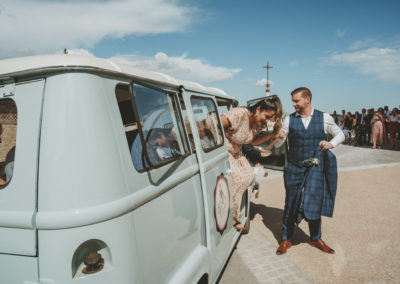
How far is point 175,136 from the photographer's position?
6.75 ft

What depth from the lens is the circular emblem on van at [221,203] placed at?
98.6 inches

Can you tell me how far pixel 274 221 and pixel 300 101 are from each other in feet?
7.87

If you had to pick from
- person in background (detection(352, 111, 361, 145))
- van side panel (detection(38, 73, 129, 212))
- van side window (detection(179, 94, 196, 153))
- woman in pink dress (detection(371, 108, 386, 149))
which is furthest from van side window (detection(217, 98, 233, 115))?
person in background (detection(352, 111, 361, 145))

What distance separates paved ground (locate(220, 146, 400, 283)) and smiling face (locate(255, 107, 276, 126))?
5.90 feet

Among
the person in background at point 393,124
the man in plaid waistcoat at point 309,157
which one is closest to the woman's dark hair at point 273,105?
the man in plaid waistcoat at point 309,157

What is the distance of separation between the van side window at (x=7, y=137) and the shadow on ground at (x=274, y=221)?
357cm

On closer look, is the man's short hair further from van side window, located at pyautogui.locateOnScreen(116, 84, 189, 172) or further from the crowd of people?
the crowd of people

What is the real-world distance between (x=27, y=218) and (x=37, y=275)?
275 mm

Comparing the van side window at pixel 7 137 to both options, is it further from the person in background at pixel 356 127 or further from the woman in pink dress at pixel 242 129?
the person in background at pixel 356 127

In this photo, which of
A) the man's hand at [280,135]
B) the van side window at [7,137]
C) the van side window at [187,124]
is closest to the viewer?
the van side window at [7,137]

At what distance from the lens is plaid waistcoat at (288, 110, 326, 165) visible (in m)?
3.30

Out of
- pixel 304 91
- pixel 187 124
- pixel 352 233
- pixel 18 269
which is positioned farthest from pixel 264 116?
pixel 18 269

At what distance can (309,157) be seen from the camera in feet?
11.1

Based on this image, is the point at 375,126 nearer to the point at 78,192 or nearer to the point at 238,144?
the point at 238,144
